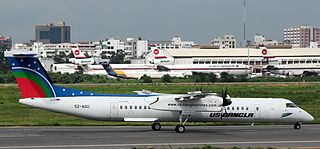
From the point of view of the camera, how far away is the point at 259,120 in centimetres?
4291

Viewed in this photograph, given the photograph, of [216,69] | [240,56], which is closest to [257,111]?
[216,69]

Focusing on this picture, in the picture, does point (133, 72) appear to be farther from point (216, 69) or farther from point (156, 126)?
point (156, 126)

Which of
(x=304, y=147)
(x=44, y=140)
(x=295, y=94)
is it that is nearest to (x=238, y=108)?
(x=304, y=147)

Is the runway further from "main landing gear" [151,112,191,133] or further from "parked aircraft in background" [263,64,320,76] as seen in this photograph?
"parked aircraft in background" [263,64,320,76]

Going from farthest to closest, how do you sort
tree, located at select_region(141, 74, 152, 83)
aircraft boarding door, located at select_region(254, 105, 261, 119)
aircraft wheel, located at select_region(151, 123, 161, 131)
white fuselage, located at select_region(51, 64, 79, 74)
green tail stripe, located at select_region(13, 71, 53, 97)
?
white fuselage, located at select_region(51, 64, 79, 74) → tree, located at select_region(141, 74, 152, 83) → aircraft boarding door, located at select_region(254, 105, 261, 119) → aircraft wheel, located at select_region(151, 123, 161, 131) → green tail stripe, located at select_region(13, 71, 53, 97)

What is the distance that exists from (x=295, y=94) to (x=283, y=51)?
106802 millimetres

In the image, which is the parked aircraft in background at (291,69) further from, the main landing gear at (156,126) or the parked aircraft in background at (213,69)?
the main landing gear at (156,126)

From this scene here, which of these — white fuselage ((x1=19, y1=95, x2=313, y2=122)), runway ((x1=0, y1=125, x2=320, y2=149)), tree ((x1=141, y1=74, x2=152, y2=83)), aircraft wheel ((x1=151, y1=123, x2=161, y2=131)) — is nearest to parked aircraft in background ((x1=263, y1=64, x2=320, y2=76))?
tree ((x1=141, y1=74, x2=152, y2=83))

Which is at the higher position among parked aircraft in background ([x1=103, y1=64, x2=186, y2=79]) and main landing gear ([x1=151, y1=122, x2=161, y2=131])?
parked aircraft in background ([x1=103, y1=64, x2=186, y2=79])

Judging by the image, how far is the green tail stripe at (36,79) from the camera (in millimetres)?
38250

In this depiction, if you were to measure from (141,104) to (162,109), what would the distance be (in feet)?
4.25

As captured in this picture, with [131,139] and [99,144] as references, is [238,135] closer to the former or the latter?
[131,139]

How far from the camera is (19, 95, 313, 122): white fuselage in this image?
3894 cm

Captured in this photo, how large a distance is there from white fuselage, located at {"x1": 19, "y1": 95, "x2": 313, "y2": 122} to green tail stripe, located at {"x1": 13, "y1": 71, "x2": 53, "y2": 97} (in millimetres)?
457
